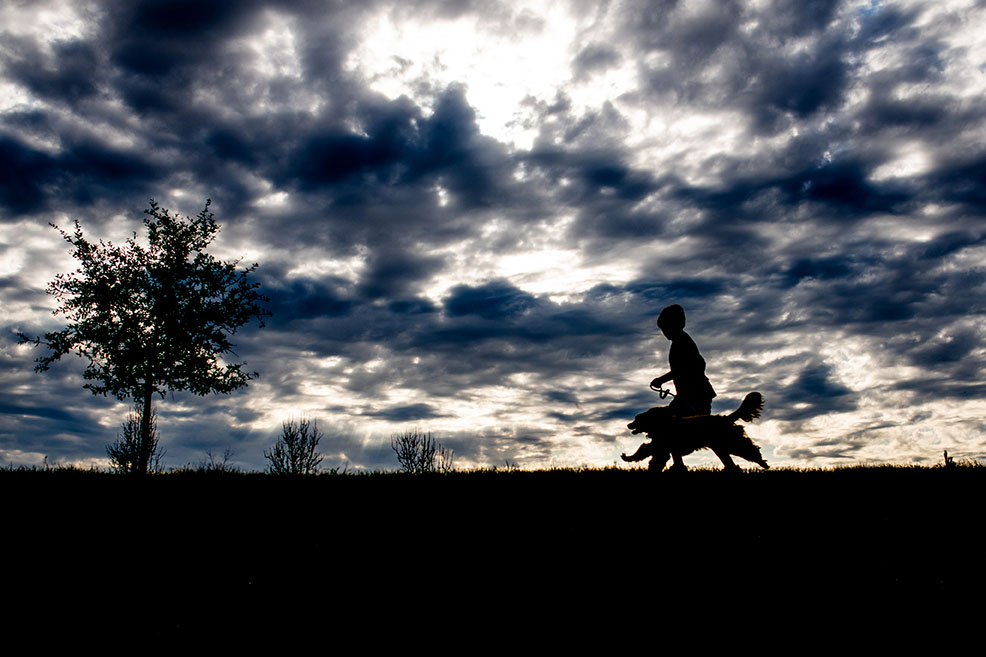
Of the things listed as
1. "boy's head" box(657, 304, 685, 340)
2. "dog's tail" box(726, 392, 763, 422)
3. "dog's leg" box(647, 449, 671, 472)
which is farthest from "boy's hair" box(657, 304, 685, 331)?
"dog's leg" box(647, 449, 671, 472)

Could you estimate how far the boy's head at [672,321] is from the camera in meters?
11.4

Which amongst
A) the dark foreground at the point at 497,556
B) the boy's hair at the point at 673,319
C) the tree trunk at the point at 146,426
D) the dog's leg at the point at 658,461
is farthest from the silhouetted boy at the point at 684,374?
the tree trunk at the point at 146,426

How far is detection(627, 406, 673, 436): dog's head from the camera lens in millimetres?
11141

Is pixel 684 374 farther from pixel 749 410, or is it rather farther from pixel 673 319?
pixel 749 410

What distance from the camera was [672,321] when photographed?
11414mm

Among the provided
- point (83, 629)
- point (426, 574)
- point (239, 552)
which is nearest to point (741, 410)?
point (426, 574)

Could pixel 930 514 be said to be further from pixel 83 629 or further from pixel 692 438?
pixel 83 629

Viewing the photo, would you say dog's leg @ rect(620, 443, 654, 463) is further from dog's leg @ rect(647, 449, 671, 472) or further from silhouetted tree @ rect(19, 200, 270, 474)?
silhouetted tree @ rect(19, 200, 270, 474)

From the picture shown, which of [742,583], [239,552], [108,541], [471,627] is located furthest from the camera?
[108,541]

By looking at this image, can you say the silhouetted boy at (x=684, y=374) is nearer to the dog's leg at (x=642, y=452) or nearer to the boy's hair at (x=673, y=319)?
the boy's hair at (x=673, y=319)

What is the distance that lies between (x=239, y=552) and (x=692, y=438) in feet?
23.3

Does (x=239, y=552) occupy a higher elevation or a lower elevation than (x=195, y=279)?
lower

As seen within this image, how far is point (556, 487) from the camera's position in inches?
488

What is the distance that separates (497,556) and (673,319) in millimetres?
5290
